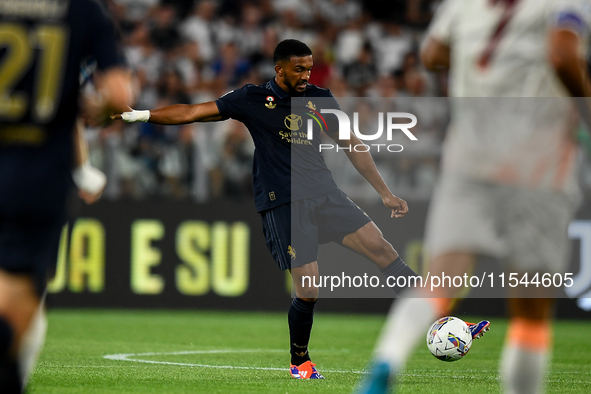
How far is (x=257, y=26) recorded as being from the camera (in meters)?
16.1

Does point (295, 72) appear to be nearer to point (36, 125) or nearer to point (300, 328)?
point (300, 328)

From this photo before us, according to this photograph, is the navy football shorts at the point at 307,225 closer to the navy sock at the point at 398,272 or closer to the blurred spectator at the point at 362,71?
the navy sock at the point at 398,272

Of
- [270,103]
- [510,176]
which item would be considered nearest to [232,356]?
[270,103]

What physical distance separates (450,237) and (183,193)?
963 cm

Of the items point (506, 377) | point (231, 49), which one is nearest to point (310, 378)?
point (506, 377)

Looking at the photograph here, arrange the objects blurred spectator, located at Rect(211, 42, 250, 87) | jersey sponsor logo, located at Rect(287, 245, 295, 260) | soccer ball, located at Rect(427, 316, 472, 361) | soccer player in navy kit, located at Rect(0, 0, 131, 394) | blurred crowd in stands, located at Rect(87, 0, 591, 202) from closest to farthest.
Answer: soccer player in navy kit, located at Rect(0, 0, 131, 394), soccer ball, located at Rect(427, 316, 472, 361), jersey sponsor logo, located at Rect(287, 245, 295, 260), blurred crowd in stands, located at Rect(87, 0, 591, 202), blurred spectator, located at Rect(211, 42, 250, 87)

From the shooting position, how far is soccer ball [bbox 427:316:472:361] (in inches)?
269

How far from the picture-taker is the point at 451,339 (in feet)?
22.4

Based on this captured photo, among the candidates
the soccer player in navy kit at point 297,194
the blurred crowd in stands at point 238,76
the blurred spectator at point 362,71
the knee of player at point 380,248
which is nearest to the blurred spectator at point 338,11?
the blurred crowd in stands at point 238,76

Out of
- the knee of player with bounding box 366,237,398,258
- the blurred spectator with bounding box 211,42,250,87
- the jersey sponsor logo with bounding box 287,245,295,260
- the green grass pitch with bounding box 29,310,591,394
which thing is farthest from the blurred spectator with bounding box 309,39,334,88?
the jersey sponsor logo with bounding box 287,245,295,260

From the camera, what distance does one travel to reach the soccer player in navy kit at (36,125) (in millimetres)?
3547

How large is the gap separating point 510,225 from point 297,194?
11.1ft

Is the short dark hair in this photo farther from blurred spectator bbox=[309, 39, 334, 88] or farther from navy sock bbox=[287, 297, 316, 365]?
blurred spectator bbox=[309, 39, 334, 88]

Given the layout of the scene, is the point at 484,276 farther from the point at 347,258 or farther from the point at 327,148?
the point at 327,148
